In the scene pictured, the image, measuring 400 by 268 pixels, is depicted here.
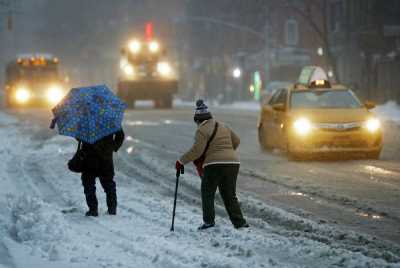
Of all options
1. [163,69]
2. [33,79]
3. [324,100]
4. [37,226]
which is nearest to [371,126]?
[324,100]

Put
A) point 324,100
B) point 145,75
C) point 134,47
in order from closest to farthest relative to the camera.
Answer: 1. point 324,100
2. point 145,75
3. point 134,47

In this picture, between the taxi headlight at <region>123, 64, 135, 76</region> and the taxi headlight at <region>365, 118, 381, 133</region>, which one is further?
the taxi headlight at <region>123, 64, 135, 76</region>

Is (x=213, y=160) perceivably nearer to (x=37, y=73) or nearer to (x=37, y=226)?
(x=37, y=226)

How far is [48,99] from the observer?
5731cm

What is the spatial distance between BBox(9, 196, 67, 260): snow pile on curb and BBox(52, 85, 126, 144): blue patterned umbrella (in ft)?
3.14

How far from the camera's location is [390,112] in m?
40.7

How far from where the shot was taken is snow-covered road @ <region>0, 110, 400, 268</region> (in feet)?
27.8

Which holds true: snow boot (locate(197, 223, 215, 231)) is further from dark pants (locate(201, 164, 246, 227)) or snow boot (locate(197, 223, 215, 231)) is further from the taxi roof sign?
the taxi roof sign

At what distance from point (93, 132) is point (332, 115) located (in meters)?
8.38

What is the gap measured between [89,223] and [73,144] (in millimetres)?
13170

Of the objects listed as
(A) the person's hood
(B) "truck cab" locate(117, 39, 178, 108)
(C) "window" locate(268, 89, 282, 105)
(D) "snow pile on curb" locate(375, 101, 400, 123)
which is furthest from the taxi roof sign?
(B) "truck cab" locate(117, 39, 178, 108)

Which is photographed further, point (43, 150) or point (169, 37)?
point (169, 37)

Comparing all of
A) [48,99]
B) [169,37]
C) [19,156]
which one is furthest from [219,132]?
[169,37]

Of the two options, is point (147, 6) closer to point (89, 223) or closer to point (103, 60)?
point (103, 60)
